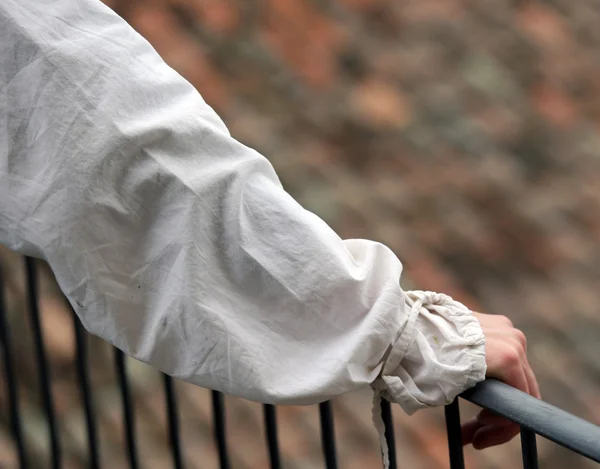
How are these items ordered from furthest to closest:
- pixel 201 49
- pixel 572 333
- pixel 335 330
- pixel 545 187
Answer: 1. pixel 545 187
2. pixel 572 333
3. pixel 201 49
4. pixel 335 330

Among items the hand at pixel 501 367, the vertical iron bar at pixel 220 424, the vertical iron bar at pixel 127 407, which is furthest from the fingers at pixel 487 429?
the vertical iron bar at pixel 127 407

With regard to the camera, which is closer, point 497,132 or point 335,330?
point 335,330

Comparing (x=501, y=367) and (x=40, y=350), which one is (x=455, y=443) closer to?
(x=501, y=367)

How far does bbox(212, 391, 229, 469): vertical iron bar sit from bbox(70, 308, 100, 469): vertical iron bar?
0.18m

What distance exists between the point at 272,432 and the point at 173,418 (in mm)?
127

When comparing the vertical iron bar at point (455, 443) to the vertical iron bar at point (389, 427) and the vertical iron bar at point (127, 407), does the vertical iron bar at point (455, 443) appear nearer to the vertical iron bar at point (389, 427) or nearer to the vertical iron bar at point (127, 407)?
the vertical iron bar at point (389, 427)

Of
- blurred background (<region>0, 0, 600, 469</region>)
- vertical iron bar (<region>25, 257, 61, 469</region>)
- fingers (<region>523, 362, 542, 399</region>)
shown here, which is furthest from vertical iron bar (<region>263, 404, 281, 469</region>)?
blurred background (<region>0, 0, 600, 469</region>)

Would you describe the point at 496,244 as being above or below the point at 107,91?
below

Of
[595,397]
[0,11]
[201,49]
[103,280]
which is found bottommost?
[595,397]

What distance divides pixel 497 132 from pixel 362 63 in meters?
0.43

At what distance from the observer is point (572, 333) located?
2869 mm

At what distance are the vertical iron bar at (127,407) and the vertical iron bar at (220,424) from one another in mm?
109

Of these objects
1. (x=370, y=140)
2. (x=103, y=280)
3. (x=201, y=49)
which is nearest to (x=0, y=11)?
(x=103, y=280)

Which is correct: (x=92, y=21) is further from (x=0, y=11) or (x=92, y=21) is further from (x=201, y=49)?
(x=201, y=49)
